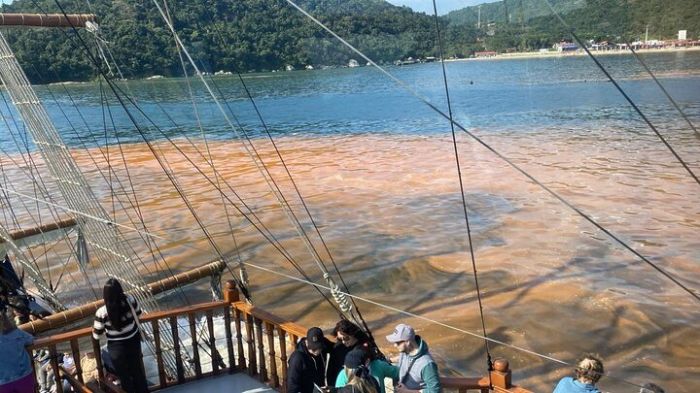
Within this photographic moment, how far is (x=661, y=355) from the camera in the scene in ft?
25.4

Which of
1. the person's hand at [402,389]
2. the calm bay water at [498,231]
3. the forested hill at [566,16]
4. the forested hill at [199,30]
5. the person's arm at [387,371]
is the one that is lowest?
the calm bay water at [498,231]

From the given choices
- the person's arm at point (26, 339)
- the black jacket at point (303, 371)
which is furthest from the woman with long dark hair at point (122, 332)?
the black jacket at point (303, 371)

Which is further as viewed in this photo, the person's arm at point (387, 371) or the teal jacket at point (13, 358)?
the teal jacket at point (13, 358)

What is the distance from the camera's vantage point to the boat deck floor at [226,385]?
5.25 metres

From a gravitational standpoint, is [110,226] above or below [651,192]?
above

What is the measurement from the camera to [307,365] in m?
4.04

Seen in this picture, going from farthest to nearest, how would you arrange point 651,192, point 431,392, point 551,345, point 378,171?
1. point 378,171
2. point 651,192
3. point 551,345
4. point 431,392

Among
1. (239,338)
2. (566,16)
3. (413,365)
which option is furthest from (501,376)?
(566,16)

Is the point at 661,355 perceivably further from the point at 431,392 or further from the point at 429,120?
the point at 429,120

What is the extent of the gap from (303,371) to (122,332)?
165 cm

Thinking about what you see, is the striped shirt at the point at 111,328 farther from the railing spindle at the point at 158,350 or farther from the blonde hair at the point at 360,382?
the blonde hair at the point at 360,382

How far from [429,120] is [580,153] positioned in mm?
16495

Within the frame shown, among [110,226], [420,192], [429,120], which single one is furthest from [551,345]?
[429,120]

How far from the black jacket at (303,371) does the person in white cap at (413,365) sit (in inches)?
22.0
